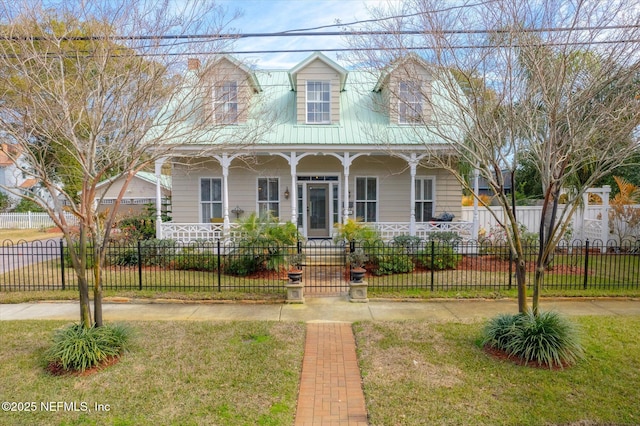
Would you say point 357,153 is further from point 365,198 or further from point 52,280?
point 52,280

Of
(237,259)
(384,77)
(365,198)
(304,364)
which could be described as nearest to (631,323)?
(304,364)

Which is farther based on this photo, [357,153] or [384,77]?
[357,153]

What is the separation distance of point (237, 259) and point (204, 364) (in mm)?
5802

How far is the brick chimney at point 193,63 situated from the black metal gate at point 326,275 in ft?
16.6

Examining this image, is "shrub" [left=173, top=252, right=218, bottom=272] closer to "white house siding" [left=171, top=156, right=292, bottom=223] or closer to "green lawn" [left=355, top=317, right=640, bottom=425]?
"white house siding" [left=171, top=156, right=292, bottom=223]

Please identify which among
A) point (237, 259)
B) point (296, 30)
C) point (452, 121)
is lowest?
point (237, 259)

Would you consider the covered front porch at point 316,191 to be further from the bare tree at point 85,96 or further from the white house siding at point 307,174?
the bare tree at point 85,96

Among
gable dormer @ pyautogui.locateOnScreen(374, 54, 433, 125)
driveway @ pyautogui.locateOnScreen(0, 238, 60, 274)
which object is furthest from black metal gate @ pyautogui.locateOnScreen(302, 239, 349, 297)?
driveway @ pyautogui.locateOnScreen(0, 238, 60, 274)

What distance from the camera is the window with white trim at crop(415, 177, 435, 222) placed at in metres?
15.8

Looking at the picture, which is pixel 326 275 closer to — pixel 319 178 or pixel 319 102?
pixel 319 178

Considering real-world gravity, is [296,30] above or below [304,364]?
above

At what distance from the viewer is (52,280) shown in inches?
400

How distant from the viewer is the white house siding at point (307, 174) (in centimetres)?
1551

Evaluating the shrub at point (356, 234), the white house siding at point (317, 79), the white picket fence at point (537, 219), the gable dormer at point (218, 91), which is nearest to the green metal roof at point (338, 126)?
the white house siding at point (317, 79)
